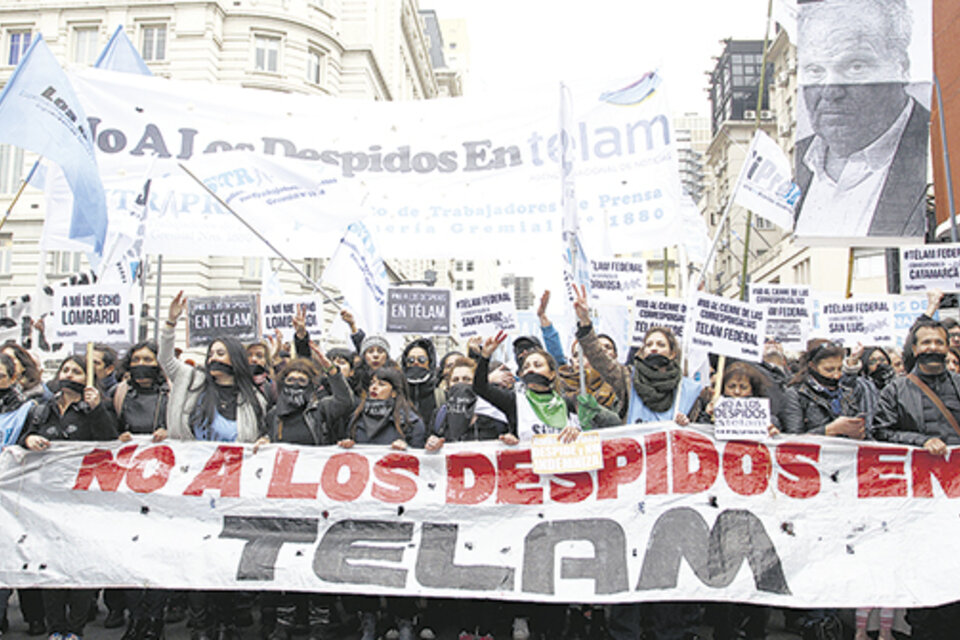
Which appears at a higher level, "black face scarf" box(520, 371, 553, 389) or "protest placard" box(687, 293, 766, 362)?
"protest placard" box(687, 293, 766, 362)

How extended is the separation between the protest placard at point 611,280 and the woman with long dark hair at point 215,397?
2.67 m

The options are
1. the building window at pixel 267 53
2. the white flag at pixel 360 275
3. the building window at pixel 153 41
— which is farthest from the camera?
the building window at pixel 267 53

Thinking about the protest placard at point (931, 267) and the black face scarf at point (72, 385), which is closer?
the black face scarf at point (72, 385)

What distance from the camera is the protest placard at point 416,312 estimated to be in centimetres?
656

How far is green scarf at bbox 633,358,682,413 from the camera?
15.9 ft

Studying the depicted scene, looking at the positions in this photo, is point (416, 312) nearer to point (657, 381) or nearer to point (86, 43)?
point (657, 381)

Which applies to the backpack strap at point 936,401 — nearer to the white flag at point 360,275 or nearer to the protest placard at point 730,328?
the protest placard at point 730,328

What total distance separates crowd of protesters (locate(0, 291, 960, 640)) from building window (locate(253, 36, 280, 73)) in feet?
84.2

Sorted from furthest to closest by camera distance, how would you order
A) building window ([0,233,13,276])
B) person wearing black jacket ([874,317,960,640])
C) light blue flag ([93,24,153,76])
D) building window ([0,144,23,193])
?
building window ([0,144,23,193])
building window ([0,233,13,276])
light blue flag ([93,24,153,76])
person wearing black jacket ([874,317,960,640])

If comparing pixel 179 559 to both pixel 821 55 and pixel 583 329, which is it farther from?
pixel 821 55

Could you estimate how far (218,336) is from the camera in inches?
211

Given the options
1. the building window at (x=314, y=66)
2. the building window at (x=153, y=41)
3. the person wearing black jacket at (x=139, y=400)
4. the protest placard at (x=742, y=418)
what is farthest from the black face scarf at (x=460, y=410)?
the building window at (x=314, y=66)

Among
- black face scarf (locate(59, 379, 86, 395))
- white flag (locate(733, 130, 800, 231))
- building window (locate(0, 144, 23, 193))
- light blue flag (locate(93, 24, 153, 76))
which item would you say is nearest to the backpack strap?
white flag (locate(733, 130, 800, 231))

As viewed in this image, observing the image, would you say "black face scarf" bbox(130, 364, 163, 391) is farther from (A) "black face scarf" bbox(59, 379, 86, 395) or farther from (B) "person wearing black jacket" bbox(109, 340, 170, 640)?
(A) "black face scarf" bbox(59, 379, 86, 395)
